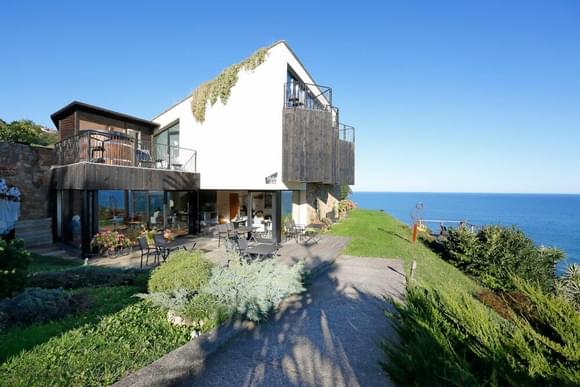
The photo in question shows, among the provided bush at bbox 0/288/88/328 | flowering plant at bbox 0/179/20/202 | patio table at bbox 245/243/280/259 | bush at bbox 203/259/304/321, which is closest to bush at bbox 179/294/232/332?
bush at bbox 203/259/304/321

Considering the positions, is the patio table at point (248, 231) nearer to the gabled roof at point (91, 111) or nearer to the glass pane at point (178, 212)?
the glass pane at point (178, 212)

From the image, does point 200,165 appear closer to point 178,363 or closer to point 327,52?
point 178,363

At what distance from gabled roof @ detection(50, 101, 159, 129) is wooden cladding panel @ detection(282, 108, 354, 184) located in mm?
7998

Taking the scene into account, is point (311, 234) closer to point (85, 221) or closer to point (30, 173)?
point (85, 221)

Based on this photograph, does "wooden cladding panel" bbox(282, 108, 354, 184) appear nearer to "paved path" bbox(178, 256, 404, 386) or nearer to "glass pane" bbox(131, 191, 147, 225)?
"paved path" bbox(178, 256, 404, 386)

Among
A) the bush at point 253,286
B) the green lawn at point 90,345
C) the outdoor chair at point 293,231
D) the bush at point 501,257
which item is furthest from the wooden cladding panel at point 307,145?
the green lawn at point 90,345

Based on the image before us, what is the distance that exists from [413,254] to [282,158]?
25.0 ft

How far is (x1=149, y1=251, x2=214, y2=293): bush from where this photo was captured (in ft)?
19.2

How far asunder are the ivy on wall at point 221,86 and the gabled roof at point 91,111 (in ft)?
10.0

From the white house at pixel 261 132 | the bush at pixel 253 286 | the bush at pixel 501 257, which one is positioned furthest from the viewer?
the white house at pixel 261 132

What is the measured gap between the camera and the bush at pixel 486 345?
2.64 meters

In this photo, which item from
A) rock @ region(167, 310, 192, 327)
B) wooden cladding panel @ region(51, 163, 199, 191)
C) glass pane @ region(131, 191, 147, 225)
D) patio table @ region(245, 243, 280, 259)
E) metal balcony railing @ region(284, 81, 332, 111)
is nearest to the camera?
rock @ region(167, 310, 192, 327)

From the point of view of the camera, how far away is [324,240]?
15188 millimetres

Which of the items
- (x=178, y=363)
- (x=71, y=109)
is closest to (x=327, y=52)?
(x=71, y=109)
